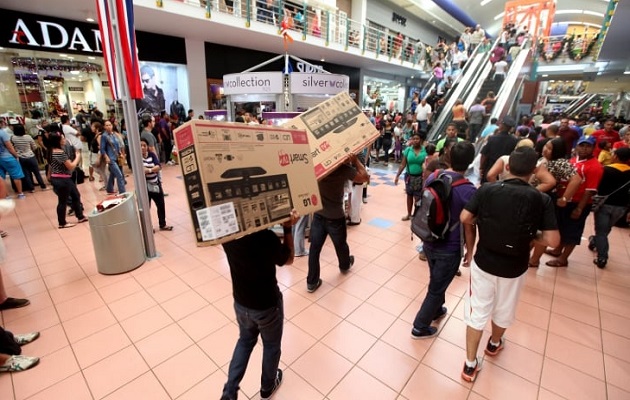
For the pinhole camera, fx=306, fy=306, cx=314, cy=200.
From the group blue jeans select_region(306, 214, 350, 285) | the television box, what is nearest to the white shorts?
the television box

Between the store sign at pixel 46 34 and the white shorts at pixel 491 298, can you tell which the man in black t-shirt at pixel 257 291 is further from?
the store sign at pixel 46 34

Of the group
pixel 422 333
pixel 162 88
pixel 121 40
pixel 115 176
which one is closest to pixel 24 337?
pixel 121 40

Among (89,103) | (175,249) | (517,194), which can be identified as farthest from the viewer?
(89,103)

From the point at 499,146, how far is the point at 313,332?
405 centimetres

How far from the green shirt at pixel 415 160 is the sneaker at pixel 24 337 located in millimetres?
4577

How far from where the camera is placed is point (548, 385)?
Result: 217cm

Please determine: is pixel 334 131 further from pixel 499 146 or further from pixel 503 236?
pixel 499 146

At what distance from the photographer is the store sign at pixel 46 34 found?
6827mm

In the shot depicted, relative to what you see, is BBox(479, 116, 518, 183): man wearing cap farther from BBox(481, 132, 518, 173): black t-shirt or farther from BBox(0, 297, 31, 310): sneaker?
BBox(0, 297, 31, 310): sneaker

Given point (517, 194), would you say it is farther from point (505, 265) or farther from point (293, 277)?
point (293, 277)

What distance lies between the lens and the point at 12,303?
2.90 metres

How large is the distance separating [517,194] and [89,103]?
41.1ft

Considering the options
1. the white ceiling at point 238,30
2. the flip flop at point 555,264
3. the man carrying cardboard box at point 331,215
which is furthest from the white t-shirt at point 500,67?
the man carrying cardboard box at point 331,215

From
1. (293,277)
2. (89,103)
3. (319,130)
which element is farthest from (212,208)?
(89,103)
